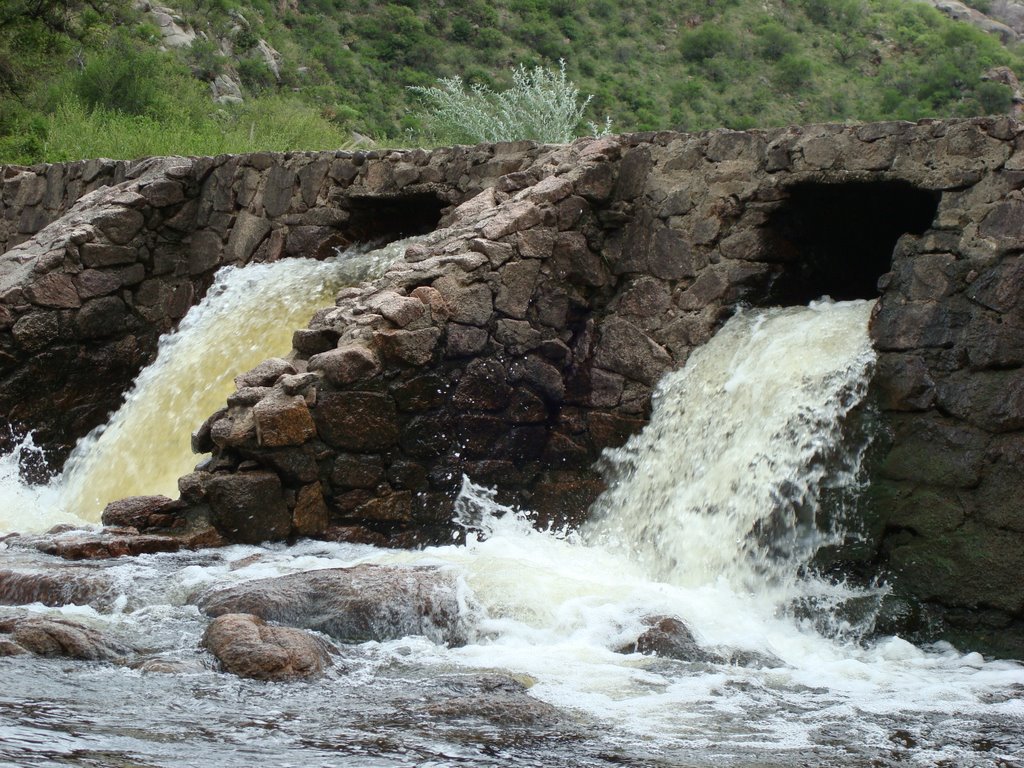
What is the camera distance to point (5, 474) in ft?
31.1

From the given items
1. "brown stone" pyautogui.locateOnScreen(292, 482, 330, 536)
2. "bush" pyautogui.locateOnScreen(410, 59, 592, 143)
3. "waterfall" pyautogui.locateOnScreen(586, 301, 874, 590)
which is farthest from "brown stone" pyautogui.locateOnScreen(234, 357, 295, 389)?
"bush" pyautogui.locateOnScreen(410, 59, 592, 143)

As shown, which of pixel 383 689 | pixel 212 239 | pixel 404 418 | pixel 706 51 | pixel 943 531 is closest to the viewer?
pixel 383 689

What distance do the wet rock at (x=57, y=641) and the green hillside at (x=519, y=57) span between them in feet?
45.2

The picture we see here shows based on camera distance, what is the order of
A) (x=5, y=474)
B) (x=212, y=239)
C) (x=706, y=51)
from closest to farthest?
(x=5, y=474) < (x=212, y=239) < (x=706, y=51)

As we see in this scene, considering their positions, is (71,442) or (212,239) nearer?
(71,442)

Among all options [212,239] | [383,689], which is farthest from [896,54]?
[383,689]

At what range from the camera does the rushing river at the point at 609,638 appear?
13.2 feet

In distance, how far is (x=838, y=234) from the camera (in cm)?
812

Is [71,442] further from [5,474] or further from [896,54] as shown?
[896,54]

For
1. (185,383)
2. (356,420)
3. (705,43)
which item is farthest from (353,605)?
(705,43)

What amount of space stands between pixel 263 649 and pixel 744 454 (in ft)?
10.1

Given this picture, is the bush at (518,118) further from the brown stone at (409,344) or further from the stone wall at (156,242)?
the brown stone at (409,344)

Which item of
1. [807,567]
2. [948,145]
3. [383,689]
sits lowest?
[383,689]

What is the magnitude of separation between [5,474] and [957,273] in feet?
21.6
